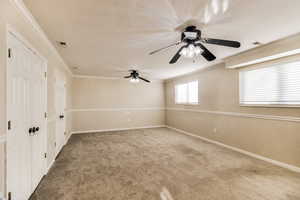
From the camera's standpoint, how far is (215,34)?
248cm

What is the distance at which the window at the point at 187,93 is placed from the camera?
5569 millimetres

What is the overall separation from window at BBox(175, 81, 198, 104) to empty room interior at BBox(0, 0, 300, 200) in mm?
768

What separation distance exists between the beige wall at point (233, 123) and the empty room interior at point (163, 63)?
0.02m

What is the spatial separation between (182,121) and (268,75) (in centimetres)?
352

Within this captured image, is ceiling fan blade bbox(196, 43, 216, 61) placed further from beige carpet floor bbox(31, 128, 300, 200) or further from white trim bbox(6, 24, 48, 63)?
white trim bbox(6, 24, 48, 63)

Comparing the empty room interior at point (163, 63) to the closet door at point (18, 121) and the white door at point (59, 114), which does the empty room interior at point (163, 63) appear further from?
the white door at point (59, 114)

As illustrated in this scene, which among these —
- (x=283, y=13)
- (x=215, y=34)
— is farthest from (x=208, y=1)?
(x=283, y=13)

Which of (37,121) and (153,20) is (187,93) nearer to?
(153,20)

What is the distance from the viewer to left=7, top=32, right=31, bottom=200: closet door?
1552 millimetres

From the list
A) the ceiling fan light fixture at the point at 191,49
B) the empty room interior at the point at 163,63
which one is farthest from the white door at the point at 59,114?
the ceiling fan light fixture at the point at 191,49

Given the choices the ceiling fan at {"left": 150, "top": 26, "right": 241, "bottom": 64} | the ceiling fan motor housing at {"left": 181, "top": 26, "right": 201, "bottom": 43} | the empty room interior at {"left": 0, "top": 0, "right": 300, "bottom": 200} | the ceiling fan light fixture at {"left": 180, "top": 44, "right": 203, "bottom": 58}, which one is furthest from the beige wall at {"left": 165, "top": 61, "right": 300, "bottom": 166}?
the ceiling fan motor housing at {"left": 181, "top": 26, "right": 201, "bottom": 43}

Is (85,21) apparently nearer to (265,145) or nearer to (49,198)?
(49,198)

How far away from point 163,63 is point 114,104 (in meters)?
3.30

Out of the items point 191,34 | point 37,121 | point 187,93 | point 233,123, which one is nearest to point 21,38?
point 37,121
